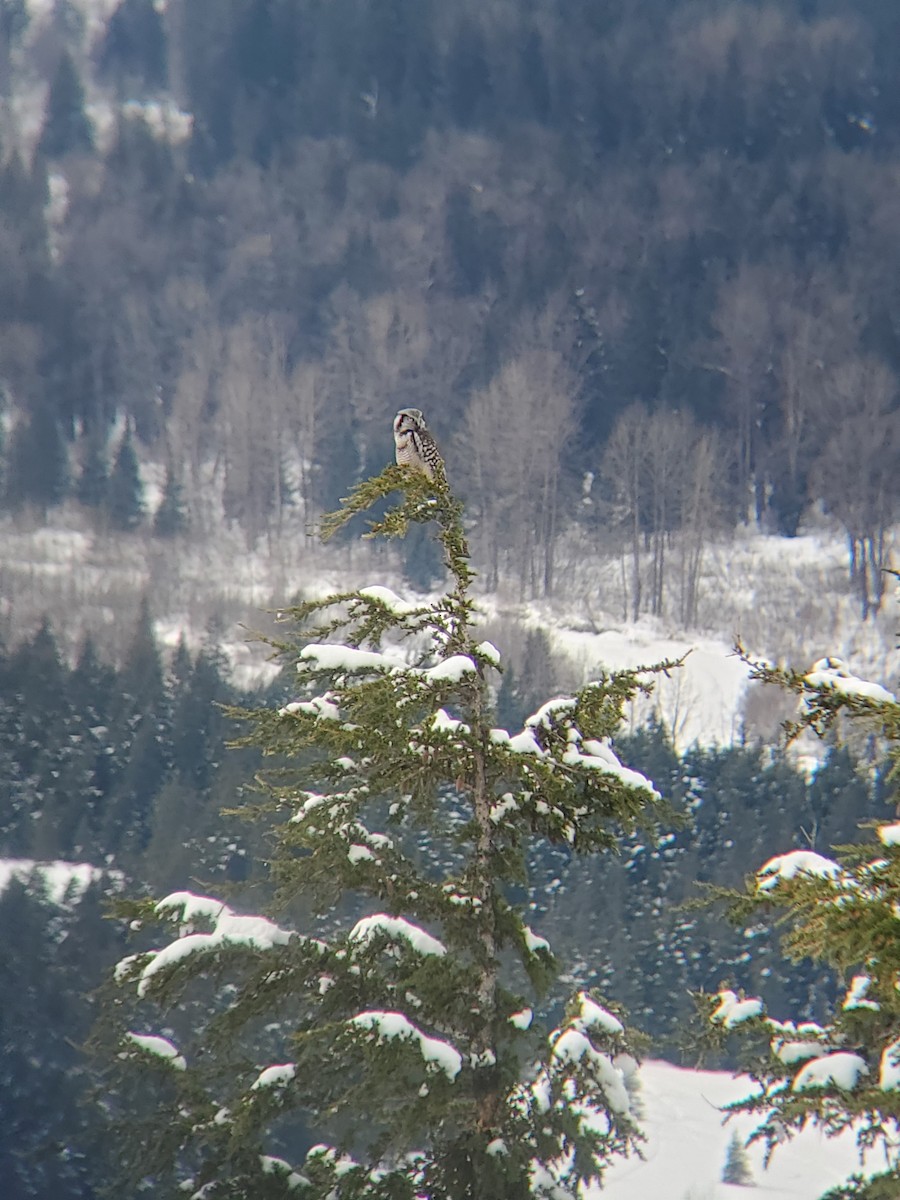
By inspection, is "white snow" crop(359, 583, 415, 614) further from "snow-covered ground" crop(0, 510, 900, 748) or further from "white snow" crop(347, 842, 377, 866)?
"snow-covered ground" crop(0, 510, 900, 748)

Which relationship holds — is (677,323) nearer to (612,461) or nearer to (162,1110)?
(612,461)

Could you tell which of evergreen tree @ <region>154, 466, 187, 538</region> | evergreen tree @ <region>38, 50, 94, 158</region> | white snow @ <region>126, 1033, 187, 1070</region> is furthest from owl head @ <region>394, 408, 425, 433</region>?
evergreen tree @ <region>38, 50, 94, 158</region>

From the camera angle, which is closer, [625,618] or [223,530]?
[625,618]

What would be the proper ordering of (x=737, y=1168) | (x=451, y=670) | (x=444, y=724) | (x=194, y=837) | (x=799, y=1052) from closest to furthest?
1. (x=444, y=724)
2. (x=451, y=670)
3. (x=799, y=1052)
4. (x=737, y=1168)
5. (x=194, y=837)

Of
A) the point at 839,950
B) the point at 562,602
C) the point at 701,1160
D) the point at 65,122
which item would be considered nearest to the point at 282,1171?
the point at 839,950

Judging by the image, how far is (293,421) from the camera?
9669cm

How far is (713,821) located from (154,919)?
43.8 m

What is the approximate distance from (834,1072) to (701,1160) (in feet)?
107

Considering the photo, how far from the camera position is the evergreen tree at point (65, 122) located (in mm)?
119875

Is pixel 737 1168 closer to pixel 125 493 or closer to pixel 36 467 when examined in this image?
pixel 125 493

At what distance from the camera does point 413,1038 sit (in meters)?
8.30

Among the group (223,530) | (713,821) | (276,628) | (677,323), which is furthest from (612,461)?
(713,821)

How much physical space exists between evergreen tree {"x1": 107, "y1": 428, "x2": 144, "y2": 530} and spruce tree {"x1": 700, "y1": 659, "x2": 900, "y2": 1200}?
270ft

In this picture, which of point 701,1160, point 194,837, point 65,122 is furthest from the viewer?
point 65,122
